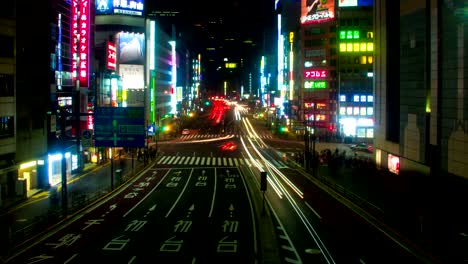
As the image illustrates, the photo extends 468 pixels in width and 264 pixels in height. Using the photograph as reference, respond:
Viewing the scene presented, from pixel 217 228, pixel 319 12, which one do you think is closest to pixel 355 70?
pixel 319 12

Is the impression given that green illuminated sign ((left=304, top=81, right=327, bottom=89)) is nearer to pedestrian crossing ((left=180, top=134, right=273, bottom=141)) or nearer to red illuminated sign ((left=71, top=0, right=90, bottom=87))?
pedestrian crossing ((left=180, top=134, right=273, bottom=141))

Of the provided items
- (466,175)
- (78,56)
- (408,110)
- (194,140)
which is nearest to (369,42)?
(194,140)

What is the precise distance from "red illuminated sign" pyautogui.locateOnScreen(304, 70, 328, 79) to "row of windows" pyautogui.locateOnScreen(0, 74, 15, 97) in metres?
79.4

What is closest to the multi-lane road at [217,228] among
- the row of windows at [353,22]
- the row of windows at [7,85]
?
the row of windows at [7,85]

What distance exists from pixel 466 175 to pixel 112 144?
2166cm

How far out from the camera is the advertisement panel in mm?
89812

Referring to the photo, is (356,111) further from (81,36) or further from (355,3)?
(81,36)

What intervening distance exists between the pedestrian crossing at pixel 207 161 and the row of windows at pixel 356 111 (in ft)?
111

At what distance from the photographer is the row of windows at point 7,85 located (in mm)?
35750

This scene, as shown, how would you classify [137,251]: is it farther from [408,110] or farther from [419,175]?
[408,110]

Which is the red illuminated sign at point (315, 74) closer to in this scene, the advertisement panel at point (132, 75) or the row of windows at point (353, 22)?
the row of windows at point (353, 22)

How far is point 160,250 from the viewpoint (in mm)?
23297

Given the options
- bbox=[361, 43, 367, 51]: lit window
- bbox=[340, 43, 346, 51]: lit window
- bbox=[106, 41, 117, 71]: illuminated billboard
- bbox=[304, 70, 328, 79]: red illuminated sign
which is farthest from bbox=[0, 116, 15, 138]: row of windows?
bbox=[304, 70, 328, 79]: red illuminated sign

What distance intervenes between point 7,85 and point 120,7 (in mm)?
57149
